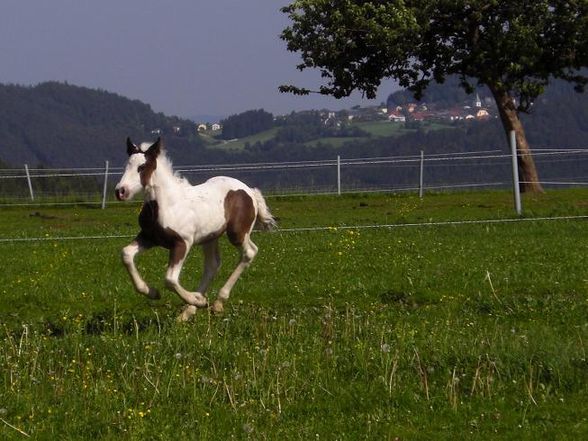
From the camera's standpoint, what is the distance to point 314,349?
1260cm

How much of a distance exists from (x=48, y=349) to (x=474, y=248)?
11158 millimetres

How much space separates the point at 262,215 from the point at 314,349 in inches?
139

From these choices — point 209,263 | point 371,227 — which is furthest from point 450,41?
point 209,263

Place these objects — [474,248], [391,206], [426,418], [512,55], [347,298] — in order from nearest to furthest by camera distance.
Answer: [426,418] → [347,298] → [474,248] → [391,206] → [512,55]

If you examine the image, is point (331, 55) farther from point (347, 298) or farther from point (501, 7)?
point (347, 298)

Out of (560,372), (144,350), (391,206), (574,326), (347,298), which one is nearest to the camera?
(560,372)

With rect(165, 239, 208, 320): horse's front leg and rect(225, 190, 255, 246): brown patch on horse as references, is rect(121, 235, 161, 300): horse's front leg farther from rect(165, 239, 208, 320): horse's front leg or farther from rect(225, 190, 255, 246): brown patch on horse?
rect(225, 190, 255, 246): brown patch on horse

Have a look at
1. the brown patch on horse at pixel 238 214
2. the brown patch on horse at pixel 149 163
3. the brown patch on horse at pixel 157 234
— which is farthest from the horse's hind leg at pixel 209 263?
the brown patch on horse at pixel 149 163

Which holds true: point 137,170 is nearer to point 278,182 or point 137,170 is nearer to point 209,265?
point 209,265

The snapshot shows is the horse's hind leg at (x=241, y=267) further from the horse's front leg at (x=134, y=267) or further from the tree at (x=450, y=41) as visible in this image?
the tree at (x=450, y=41)

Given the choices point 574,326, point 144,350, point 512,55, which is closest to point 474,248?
point 574,326

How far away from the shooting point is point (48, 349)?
43.0ft

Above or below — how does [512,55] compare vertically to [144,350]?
above

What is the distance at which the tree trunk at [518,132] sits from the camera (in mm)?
44844
